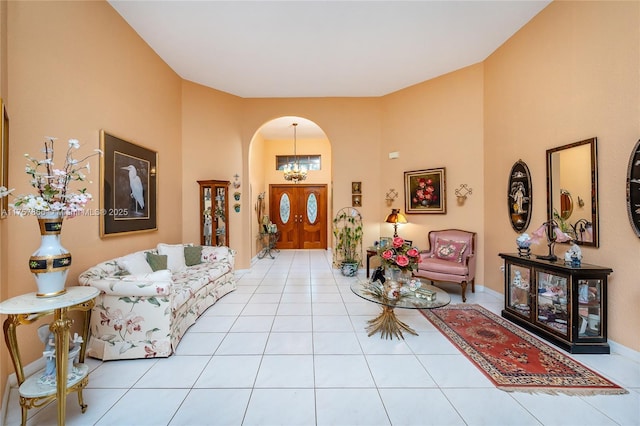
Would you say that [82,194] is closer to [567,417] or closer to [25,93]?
[25,93]

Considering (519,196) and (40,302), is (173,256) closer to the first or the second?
(40,302)

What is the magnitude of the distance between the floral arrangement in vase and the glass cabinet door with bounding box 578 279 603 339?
1528 millimetres

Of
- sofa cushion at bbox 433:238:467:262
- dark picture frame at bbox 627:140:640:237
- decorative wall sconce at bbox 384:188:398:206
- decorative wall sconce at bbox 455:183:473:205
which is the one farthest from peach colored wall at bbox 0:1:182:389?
dark picture frame at bbox 627:140:640:237

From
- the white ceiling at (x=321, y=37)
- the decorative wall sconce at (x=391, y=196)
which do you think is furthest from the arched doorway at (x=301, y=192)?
the white ceiling at (x=321, y=37)

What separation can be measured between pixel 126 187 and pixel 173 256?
1.13m

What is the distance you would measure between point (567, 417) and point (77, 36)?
17.1ft

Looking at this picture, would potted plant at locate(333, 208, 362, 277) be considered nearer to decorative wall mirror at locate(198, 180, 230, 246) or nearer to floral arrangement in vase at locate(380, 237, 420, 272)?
decorative wall mirror at locate(198, 180, 230, 246)

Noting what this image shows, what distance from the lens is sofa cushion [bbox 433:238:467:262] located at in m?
4.17

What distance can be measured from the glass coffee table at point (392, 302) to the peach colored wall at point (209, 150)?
325 cm

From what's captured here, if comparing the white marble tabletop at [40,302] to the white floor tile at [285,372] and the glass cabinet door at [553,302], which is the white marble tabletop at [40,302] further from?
the glass cabinet door at [553,302]

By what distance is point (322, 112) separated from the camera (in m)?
5.48

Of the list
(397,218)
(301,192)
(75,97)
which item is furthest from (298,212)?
(75,97)

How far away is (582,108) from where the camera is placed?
272cm

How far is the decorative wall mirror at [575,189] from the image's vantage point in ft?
8.51
